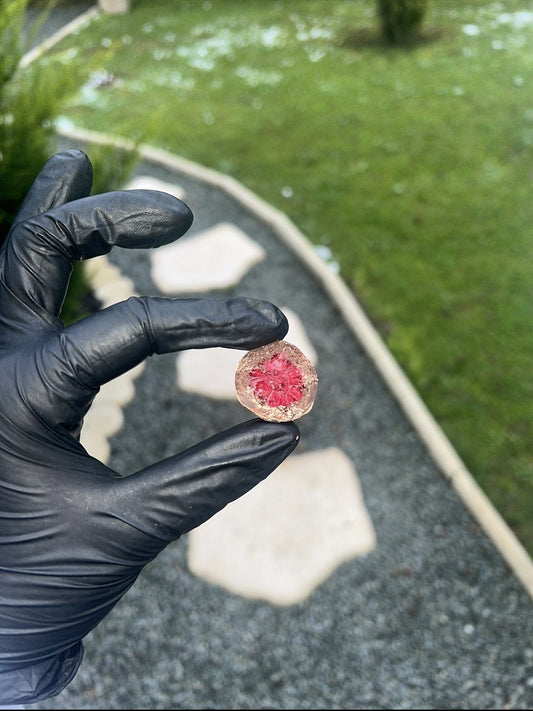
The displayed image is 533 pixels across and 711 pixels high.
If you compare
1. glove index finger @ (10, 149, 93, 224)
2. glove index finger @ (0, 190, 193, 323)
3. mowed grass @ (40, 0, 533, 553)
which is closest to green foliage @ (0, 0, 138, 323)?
mowed grass @ (40, 0, 533, 553)

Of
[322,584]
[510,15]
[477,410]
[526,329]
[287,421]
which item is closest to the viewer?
[287,421]

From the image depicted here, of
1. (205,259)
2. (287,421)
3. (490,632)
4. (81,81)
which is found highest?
(81,81)

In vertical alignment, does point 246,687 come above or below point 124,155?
below

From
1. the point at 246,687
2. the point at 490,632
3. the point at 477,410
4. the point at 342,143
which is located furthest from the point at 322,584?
the point at 342,143

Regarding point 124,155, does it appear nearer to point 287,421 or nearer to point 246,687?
point 287,421

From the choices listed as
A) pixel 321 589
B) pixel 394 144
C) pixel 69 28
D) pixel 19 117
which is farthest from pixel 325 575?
pixel 69 28

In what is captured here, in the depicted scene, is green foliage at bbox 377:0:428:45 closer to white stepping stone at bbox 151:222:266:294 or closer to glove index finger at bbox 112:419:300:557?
white stepping stone at bbox 151:222:266:294
